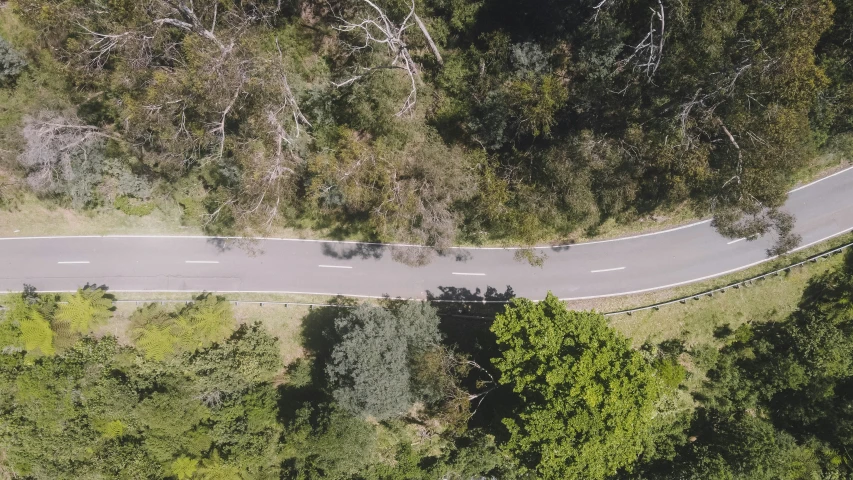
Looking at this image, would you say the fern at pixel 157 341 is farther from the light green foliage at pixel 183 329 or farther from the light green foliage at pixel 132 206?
the light green foliage at pixel 132 206

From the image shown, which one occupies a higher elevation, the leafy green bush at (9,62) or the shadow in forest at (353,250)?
the leafy green bush at (9,62)

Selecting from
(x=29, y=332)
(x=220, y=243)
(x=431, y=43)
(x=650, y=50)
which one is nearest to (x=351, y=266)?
(x=220, y=243)

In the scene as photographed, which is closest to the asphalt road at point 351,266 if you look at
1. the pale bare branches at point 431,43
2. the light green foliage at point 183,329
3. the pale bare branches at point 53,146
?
the light green foliage at point 183,329

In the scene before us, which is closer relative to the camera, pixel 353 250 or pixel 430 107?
pixel 430 107

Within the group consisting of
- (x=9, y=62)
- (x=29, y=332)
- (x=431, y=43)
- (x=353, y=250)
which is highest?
(x=9, y=62)

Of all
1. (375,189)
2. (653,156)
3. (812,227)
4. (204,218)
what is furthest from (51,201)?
(812,227)

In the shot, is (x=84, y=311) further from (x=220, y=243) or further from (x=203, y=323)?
(x=220, y=243)
